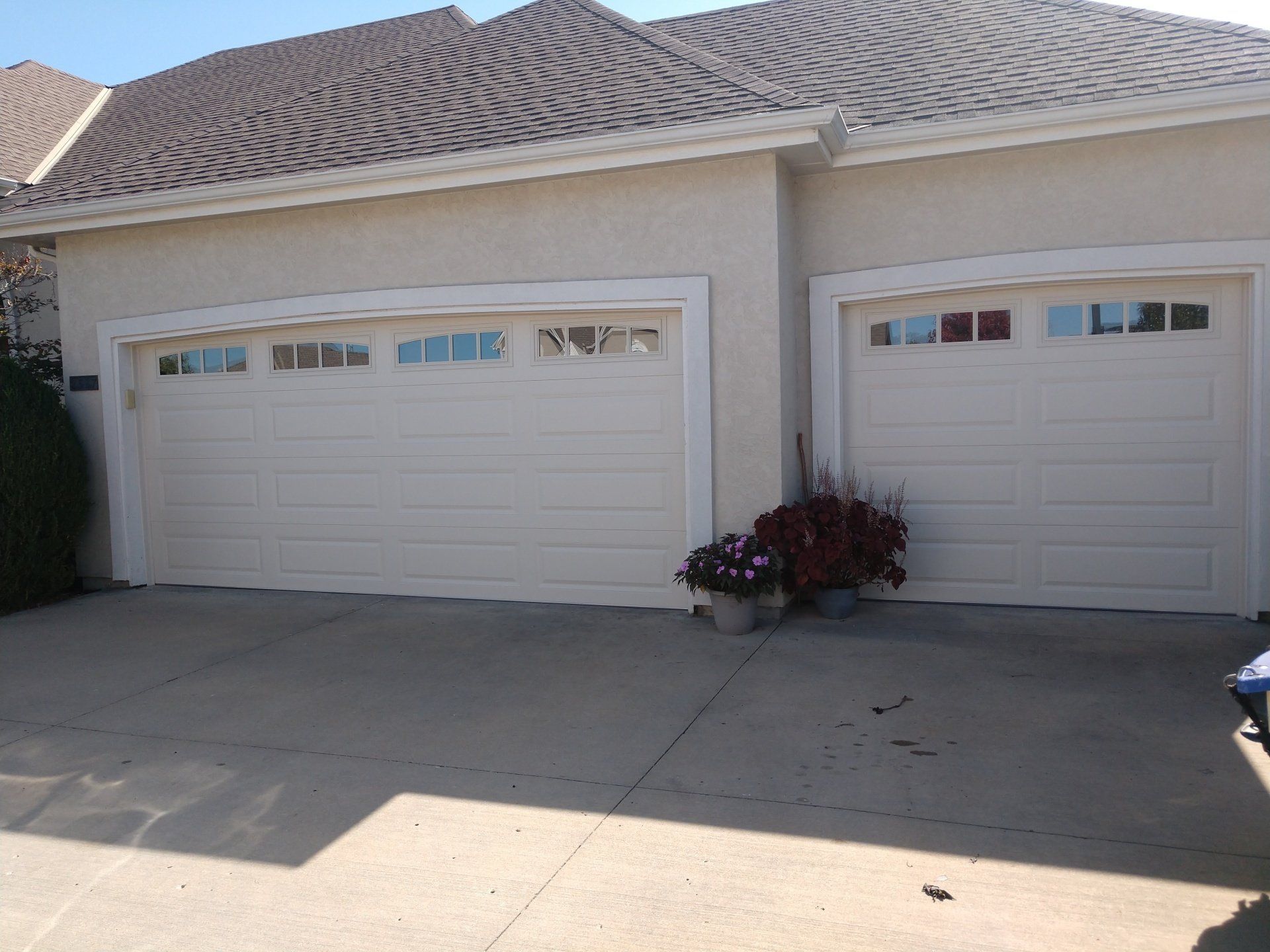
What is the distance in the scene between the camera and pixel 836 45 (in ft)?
28.3

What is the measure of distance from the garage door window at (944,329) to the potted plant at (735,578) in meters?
1.96

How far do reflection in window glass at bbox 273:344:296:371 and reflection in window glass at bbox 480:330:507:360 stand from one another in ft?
6.11

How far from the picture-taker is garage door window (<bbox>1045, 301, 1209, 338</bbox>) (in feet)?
21.7

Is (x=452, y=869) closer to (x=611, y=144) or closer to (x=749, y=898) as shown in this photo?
(x=749, y=898)

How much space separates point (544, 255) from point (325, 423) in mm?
2521

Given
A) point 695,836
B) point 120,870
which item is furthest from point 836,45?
point 120,870

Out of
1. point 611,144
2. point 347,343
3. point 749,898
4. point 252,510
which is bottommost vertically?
point 749,898

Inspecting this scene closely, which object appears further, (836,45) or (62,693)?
(836,45)

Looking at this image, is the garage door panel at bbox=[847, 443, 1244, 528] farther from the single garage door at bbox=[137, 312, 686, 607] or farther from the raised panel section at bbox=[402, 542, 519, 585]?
the raised panel section at bbox=[402, 542, 519, 585]

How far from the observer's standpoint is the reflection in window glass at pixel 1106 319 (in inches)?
266

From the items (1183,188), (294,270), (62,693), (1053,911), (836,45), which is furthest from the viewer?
(836,45)

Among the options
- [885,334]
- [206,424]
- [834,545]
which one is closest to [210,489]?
[206,424]

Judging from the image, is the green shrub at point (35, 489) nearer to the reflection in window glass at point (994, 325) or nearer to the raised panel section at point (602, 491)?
the raised panel section at point (602, 491)

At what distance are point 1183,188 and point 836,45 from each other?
347cm
